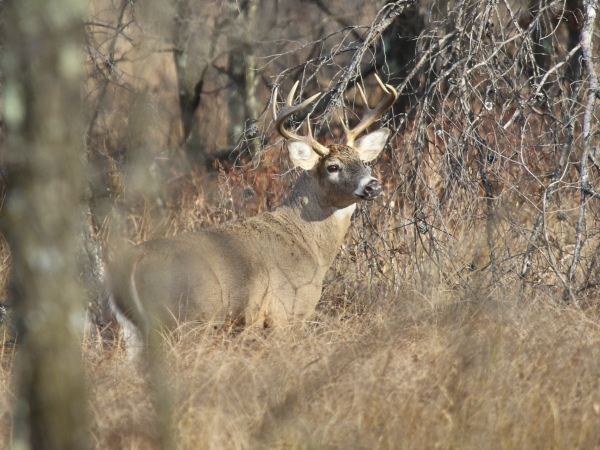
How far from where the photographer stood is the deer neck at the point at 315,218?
17.5 ft

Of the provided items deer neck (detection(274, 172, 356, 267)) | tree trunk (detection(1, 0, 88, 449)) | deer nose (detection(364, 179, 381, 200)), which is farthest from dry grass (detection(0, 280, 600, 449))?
deer neck (detection(274, 172, 356, 267))

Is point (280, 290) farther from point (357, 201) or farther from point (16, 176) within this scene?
point (16, 176)

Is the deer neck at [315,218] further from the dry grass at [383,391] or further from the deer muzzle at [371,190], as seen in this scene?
the dry grass at [383,391]

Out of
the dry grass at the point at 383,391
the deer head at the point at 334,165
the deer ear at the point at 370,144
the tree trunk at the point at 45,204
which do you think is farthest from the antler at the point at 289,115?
the tree trunk at the point at 45,204

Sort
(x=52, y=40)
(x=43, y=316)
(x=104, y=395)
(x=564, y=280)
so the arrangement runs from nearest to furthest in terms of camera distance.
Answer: (x=52, y=40), (x=43, y=316), (x=104, y=395), (x=564, y=280)

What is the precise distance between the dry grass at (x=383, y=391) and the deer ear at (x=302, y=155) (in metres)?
1.79

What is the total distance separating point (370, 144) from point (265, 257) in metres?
1.37

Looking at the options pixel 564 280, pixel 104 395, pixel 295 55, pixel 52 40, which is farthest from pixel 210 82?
pixel 52 40

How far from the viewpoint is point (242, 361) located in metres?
3.49

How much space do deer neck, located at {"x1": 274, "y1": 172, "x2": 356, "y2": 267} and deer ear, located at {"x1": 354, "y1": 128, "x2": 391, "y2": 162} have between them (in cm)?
51

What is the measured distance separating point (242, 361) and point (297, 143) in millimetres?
2207

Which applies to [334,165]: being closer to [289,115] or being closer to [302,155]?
[302,155]

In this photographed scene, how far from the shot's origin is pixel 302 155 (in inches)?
213

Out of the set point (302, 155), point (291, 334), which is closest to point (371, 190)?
point (302, 155)
